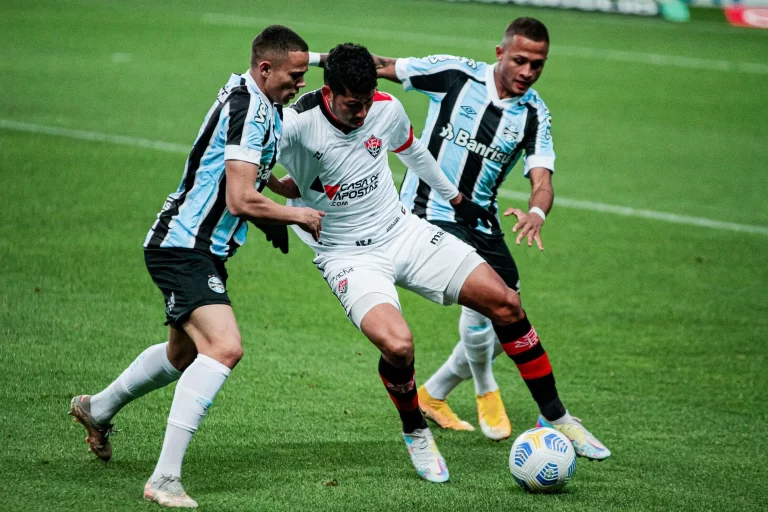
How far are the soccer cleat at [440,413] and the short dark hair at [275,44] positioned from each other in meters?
2.60

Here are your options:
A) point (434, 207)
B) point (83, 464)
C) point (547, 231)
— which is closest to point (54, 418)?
point (83, 464)

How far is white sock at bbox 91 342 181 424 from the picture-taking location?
5.50 meters

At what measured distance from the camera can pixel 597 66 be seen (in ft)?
72.6

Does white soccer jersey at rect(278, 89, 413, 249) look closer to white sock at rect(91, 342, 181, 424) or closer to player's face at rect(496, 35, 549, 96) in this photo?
player's face at rect(496, 35, 549, 96)

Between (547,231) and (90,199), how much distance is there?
485 cm

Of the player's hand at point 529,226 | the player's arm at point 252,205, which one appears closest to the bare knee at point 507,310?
the player's hand at point 529,226

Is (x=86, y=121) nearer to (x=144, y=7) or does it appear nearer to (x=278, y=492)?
(x=278, y=492)

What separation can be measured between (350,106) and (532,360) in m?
1.73

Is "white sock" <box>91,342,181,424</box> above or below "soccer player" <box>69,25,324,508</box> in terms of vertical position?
below

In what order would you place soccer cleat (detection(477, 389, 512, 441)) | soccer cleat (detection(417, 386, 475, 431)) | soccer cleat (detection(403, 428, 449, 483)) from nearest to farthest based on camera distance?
soccer cleat (detection(403, 428, 449, 483)), soccer cleat (detection(477, 389, 512, 441)), soccer cleat (detection(417, 386, 475, 431))

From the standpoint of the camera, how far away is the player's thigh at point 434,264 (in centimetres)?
587

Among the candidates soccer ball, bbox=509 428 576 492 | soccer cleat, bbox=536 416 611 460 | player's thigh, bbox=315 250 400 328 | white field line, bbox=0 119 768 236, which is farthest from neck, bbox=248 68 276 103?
white field line, bbox=0 119 768 236

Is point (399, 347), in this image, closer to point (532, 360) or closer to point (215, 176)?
point (532, 360)

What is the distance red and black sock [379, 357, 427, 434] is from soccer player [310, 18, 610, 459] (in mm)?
968
